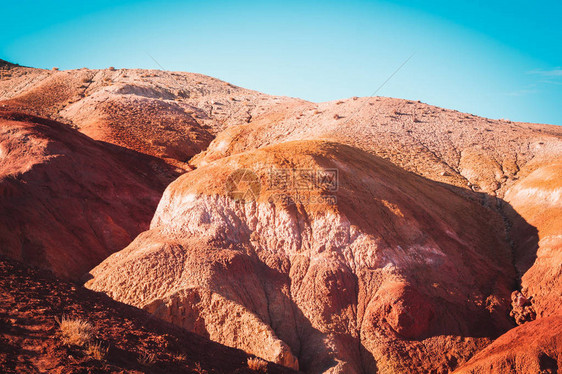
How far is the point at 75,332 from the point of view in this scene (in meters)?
10.6

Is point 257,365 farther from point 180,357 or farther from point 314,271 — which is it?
point 314,271

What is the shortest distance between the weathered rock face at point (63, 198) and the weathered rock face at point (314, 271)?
4.62 m

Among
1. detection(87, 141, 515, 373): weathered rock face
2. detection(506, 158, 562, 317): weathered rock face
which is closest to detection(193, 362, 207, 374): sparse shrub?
detection(87, 141, 515, 373): weathered rock face

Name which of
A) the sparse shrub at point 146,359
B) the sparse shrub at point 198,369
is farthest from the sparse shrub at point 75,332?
the sparse shrub at point 198,369

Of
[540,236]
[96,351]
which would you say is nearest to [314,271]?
[96,351]

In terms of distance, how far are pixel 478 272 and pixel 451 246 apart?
2176 mm

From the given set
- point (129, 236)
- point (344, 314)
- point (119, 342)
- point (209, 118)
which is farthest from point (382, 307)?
point (209, 118)

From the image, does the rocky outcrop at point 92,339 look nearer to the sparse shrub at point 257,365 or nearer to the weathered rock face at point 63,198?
the sparse shrub at point 257,365

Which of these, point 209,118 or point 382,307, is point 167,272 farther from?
point 209,118

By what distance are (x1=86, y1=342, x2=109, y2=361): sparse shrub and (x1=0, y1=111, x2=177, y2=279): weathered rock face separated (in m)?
16.4

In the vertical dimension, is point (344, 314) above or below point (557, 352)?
above

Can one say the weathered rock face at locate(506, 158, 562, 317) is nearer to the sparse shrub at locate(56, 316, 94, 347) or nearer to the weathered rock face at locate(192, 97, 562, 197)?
the weathered rock face at locate(192, 97, 562, 197)

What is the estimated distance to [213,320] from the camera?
65.3ft

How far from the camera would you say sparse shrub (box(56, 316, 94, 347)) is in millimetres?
10383
